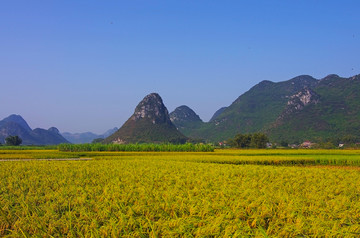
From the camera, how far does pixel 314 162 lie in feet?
111

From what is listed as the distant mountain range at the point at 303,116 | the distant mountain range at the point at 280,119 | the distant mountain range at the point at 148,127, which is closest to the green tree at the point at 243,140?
the distant mountain range at the point at 280,119

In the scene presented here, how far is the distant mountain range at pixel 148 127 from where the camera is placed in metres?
156

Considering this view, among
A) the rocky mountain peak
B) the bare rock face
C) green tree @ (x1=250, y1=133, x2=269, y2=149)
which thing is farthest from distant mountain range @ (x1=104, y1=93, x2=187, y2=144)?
green tree @ (x1=250, y1=133, x2=269, y2=149)

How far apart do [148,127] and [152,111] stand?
20.6 meters

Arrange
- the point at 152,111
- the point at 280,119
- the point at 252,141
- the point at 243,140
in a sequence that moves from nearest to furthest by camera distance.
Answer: the point at 252,141, the point at 243,140, the point at 280,119, the point at 152,111

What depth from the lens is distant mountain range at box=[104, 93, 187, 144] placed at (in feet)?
513

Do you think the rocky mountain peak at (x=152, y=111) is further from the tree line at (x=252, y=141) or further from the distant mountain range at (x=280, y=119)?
the tree line at (x=252, y=141)

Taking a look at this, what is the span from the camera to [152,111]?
188 m

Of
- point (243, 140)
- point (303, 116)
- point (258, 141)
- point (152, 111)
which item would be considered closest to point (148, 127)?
point (152, 111)

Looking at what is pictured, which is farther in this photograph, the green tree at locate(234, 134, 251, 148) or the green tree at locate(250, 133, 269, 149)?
the green tree at locate(234, 134, 251, 148)

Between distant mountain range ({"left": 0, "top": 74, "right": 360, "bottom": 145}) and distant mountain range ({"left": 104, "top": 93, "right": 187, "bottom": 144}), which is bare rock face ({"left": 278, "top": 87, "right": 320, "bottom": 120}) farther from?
distant mountain range ({"left": 104, "top": 93, "right": 187, "bottom": 144})

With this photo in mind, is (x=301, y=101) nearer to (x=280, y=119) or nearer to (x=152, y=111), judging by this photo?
(x=280, y=119)

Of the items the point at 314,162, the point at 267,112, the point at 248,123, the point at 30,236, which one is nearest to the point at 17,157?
the point at 30,236

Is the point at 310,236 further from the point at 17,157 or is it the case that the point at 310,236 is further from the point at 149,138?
the point at 149,138
